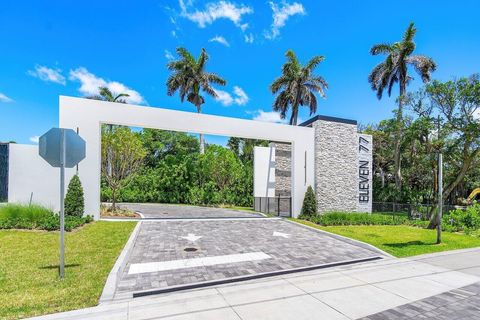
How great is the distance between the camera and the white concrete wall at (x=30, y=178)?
42.7 feet

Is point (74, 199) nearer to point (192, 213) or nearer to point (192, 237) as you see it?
point (192, 237)

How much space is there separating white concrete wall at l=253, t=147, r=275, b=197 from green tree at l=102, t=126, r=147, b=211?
30.7 ft

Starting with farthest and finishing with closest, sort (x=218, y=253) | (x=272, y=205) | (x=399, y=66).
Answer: (x=399, y=66) → (x=272, y=205) → (x=218, y=253)

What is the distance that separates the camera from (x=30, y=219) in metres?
10.3

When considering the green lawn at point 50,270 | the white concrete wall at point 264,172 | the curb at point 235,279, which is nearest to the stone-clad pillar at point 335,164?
the white concrete wall at point 264,172

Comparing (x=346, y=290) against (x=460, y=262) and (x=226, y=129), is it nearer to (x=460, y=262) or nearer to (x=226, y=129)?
(x=460, y=262)

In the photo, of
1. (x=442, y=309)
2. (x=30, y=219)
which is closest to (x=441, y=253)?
(x=442, y=309)

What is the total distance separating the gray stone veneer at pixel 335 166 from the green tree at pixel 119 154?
1110cm

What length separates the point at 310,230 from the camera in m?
12.2

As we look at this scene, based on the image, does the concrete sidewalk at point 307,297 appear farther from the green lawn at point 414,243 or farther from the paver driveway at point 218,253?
the green lawn at point 414,243

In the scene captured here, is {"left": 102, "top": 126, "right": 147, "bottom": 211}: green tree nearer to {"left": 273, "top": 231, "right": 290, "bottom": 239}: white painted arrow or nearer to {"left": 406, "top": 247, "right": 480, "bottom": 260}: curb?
{"left": 273, "top": 231, "right": 290, "bottom": 239}: white painted arrow

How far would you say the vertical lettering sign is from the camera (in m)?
18.6

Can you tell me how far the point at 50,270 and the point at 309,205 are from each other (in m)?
13.1

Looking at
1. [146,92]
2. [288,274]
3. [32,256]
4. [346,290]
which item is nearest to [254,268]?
[288,274]
